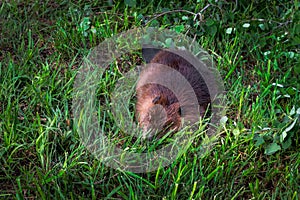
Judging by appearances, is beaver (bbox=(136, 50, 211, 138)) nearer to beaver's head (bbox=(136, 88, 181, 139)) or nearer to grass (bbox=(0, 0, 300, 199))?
beaver's head (bbox=(136, 88, 181, 139))

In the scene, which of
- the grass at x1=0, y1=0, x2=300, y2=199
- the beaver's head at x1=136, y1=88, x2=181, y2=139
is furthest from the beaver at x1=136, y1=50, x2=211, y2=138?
the grass at x1=0, y1=0, x2=300, y2=199

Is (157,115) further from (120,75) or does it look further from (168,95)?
(120,75)

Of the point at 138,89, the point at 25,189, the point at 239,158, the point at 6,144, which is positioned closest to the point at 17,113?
the point at 6,144

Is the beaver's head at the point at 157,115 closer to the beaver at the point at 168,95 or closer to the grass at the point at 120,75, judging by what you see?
the beaver at the point at 168,95

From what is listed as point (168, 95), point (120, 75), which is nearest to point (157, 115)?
point (168, 95)

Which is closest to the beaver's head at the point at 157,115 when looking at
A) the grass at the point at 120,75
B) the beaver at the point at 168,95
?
the beaver at the point at 168,95

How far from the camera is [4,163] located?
250 centimetres

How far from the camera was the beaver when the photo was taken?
2678 millimetres

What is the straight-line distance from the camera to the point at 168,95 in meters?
2.78

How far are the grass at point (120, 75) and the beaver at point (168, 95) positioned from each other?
19 centimetres

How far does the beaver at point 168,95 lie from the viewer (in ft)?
8.79

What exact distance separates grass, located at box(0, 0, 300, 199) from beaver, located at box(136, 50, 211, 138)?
188 mm

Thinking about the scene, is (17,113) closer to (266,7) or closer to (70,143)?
(70,143)

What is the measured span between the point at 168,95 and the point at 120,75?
19.6 inches
